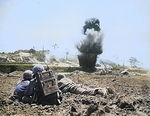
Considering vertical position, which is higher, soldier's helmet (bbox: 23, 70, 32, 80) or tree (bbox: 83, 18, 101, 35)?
tree (bbox: 83, 18, 101, 35)

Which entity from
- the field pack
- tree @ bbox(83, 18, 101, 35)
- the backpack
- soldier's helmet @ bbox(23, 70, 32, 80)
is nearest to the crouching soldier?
soldier's helmet @ bbox(23, 70, 32, 80)

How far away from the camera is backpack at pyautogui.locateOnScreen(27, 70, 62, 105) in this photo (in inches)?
217

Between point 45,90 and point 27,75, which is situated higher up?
point 27,75

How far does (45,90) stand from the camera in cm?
552

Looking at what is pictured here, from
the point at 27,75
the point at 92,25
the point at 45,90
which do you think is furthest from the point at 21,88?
the point at 92,25

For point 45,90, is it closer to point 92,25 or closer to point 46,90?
point 46,90

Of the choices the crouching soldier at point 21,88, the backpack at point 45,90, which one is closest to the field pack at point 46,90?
the backpack at point 45,90

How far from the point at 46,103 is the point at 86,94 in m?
1.95

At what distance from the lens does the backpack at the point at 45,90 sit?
18.1 feet

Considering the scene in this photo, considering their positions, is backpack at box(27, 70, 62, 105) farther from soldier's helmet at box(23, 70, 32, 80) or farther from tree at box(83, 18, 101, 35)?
tree at box(83, 18, 101, 35)

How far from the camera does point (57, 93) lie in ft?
18.9

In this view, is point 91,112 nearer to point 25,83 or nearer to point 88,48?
point 25,83

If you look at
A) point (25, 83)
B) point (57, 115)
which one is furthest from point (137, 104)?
point (25, 83)

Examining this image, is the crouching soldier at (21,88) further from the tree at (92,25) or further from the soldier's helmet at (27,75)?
the tree at (92,25)
